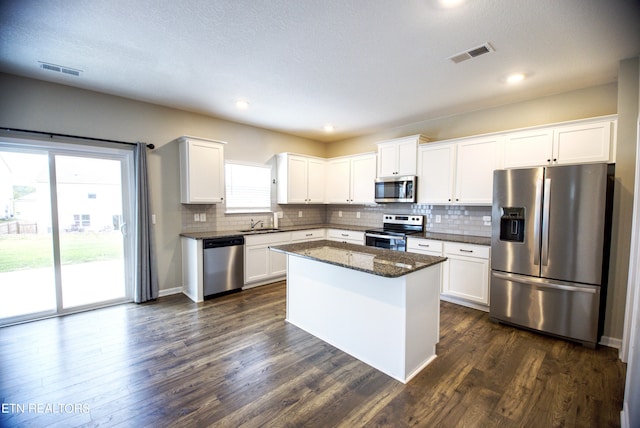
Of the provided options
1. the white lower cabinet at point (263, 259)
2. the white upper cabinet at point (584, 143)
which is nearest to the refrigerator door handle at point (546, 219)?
the white upper cabinet at point (584, 143)

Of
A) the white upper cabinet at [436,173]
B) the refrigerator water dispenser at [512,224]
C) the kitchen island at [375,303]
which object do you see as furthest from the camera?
the white upper cabinet at [436,173]

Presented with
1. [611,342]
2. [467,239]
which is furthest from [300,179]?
[611,342]

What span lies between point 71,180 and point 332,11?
3.65 meters

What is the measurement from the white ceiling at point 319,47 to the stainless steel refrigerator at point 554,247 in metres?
1.14

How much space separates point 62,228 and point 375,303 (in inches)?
150

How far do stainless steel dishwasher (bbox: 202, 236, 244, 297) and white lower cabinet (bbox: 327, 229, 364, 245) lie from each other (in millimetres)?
1819

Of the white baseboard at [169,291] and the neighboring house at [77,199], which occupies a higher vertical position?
the neighboring house at [77,199]

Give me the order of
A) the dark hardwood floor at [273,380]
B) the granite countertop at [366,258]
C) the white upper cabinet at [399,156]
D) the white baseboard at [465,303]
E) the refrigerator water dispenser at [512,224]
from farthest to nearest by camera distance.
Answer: the white upper cabinet at [399,156]
the white baseboard at [465,303]
the refrigerator water dispenser at [512,224]
the granite countertop at [366,258]
the dark hardwood floor at [273,380]

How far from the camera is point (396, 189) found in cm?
469

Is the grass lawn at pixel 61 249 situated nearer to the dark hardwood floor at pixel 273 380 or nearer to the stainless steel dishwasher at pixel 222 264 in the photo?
the dark hardwood floor at pixel 273 380

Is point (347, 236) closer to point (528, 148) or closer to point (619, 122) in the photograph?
point (528, 148)

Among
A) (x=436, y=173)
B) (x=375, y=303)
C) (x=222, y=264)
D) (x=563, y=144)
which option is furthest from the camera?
(x=436, y=173)

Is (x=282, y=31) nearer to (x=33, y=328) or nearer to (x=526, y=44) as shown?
(x=526, y=44)

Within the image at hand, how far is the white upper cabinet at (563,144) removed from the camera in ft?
9.64
